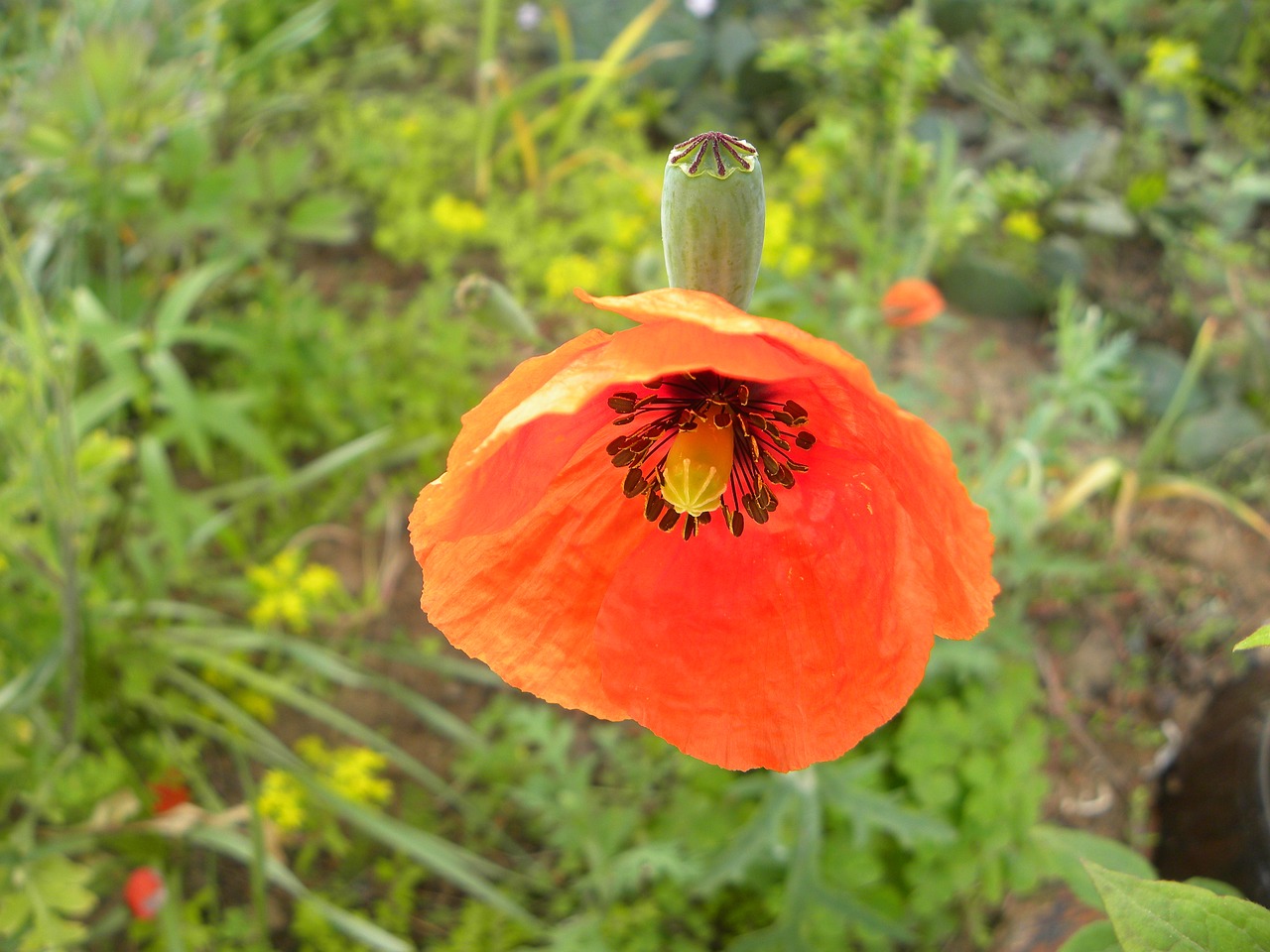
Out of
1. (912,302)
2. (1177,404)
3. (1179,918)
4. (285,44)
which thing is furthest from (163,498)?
(1177,404)

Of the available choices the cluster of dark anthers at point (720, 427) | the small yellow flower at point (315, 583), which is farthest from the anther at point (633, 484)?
→ the small yellow flower at point (315, 583)

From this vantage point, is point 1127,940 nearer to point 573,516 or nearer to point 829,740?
point 829,740

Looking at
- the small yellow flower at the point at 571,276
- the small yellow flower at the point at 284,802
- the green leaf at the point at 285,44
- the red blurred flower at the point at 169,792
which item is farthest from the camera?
the green leaf at the point at 285,44

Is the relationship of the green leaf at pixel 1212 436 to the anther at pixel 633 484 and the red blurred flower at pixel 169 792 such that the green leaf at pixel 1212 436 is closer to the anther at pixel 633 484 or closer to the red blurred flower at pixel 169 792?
the anther at pixel 633 484

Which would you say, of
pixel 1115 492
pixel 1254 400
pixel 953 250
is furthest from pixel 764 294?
pixel 1254 400

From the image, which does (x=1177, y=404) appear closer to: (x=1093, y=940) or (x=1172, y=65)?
(x=1172, y=65)

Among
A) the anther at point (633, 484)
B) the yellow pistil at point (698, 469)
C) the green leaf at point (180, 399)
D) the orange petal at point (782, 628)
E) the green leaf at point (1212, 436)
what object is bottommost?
the green leaf at point (1212, 436)

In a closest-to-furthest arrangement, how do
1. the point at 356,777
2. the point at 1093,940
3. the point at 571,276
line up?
the point at 1093,940
the point at 356,777
the point at 571,276
